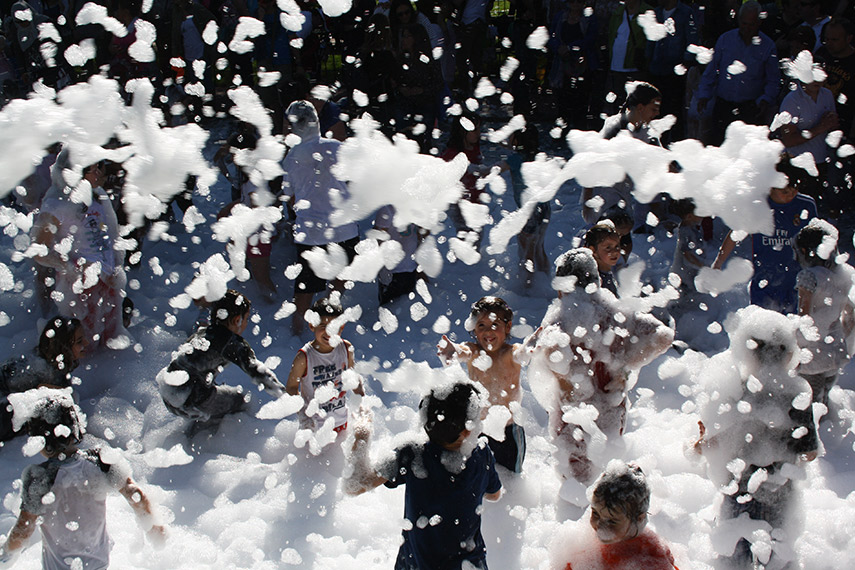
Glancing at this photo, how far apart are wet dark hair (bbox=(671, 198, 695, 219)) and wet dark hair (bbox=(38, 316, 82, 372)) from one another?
375 cm

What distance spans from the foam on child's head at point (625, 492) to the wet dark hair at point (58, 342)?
9.58 feet

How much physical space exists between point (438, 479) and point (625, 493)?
26.4 inches

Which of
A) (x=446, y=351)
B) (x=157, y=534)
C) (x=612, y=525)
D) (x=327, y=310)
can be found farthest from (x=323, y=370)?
(x=612, y=525)

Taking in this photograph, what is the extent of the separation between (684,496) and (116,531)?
8.82 feet

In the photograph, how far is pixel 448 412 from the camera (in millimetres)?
2381

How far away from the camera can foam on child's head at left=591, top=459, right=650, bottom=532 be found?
2043mm

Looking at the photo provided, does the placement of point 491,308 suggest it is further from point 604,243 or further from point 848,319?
point 848,319

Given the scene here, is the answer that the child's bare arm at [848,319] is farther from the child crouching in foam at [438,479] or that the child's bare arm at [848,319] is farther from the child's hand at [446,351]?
the child crouching in foam at [438,479]

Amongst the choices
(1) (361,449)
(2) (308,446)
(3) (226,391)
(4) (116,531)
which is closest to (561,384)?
(1) (361,449)

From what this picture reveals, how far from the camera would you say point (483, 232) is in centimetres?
637

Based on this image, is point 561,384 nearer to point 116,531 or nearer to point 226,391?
point 226,391

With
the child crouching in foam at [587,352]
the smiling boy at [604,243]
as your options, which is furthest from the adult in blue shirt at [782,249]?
the child crouching in foam at [587,352]

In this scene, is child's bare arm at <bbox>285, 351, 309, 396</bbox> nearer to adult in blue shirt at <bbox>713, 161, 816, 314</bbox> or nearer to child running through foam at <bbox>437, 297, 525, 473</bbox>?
child running through foam at <bbox>437, 297, 525, 473</bbox>

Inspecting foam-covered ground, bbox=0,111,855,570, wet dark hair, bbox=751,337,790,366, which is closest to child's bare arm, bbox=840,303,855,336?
foam-covered ground, bbox=0,111,855,570
